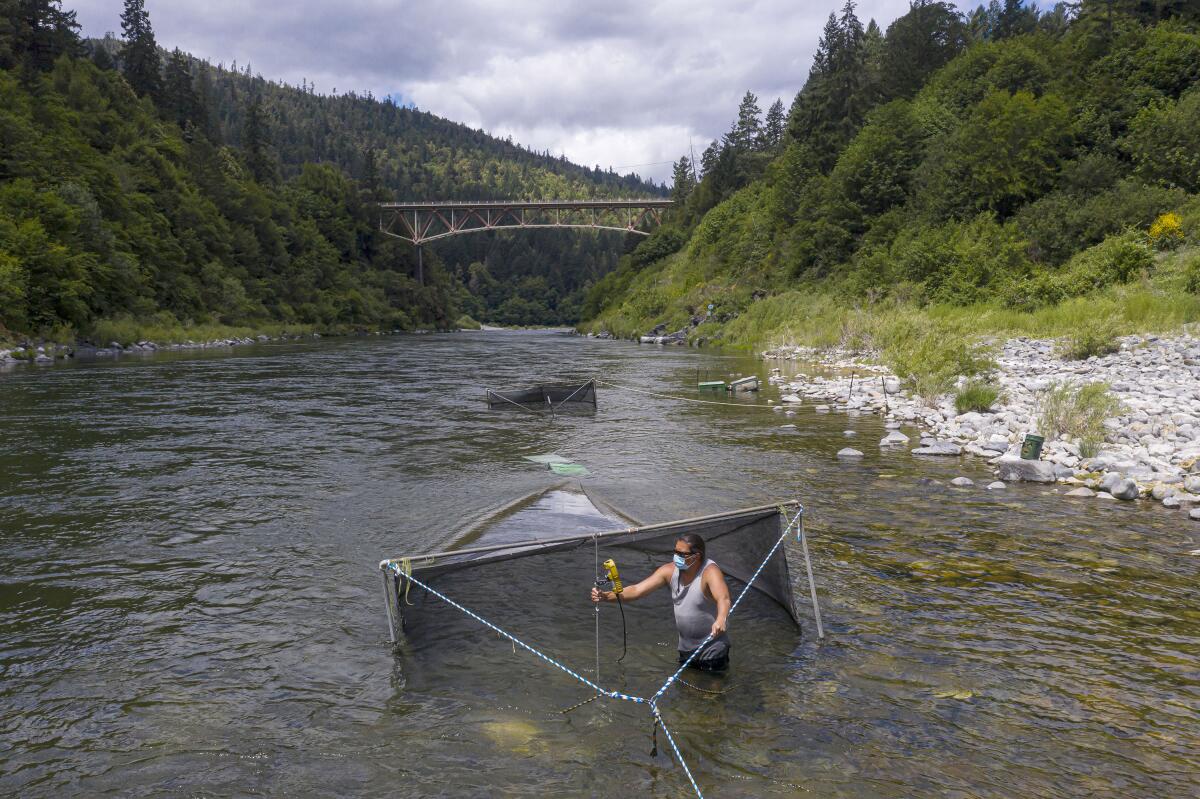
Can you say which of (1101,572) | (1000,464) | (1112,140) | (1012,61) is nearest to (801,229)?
(1012,61)

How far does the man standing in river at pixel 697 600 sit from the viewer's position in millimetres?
Answer: 5965

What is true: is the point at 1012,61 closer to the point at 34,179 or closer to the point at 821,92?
the point at 821,92

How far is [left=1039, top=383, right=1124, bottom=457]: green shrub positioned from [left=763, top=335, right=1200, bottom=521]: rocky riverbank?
0.21 m

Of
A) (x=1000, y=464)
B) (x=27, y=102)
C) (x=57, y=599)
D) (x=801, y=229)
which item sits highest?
(x=27, y=102)

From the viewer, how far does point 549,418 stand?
20.2 metres

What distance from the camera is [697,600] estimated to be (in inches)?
238

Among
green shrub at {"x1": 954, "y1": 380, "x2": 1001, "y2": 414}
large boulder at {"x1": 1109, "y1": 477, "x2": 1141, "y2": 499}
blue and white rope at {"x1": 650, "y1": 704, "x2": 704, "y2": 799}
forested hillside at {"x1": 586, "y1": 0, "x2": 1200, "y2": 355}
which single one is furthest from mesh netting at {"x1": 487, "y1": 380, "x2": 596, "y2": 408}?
blue and white rope at {"x1": 650, "y1": 704, "x2": 704, "y2": 799}

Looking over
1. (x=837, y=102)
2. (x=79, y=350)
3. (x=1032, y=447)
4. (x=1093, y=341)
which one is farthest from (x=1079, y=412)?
(x=837, y=102)

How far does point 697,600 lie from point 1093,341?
1917 cm

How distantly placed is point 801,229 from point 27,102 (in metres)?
60.9

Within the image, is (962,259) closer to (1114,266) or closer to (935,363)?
(1114,266)

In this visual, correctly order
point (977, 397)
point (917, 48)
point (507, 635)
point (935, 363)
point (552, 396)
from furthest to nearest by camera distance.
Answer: point (917, 48)
point (552, 396)
point (935, 363)
point (977, 397)
point (507, 635)

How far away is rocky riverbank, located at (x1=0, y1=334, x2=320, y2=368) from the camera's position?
1356 inches

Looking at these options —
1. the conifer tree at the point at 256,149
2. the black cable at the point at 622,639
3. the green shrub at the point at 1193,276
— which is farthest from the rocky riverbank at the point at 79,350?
the conifer tree at the point at 256,149
